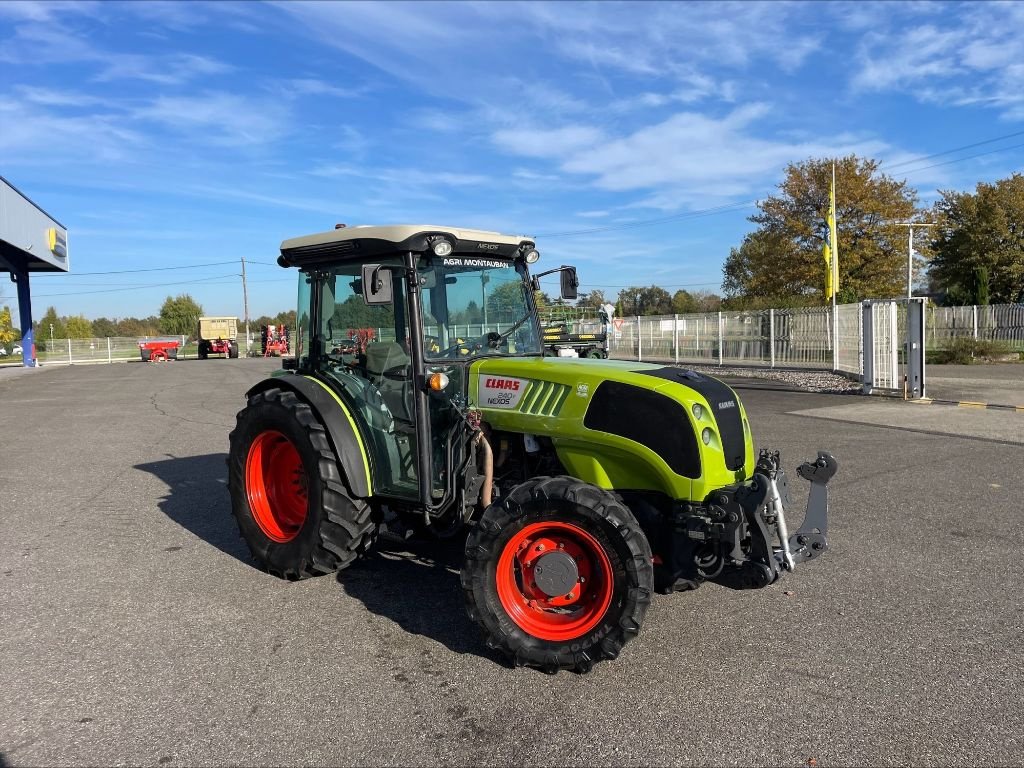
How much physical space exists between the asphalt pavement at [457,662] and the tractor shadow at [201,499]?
7 centimetres

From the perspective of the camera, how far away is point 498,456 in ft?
13.6

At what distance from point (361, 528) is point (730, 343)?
20.4m

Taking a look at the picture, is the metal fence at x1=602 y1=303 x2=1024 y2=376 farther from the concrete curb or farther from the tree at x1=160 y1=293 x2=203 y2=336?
the tree at x1=160 y1=293 x2=203 y2=336

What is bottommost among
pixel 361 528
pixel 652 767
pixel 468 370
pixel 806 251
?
pixel 652 767

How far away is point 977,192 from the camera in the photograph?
1395 inches

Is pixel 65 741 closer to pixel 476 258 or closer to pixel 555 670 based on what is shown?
pixel 555 670

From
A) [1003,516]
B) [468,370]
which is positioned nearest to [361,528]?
[468,370]

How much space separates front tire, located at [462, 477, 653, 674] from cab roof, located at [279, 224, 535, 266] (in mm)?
1574

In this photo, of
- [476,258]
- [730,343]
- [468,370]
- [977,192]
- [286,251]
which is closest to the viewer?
[468,370]

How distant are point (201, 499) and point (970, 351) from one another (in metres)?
24.6

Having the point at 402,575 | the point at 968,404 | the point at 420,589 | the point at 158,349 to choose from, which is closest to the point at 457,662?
the point at 420,589

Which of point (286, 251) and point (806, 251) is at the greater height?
point (806, 251)

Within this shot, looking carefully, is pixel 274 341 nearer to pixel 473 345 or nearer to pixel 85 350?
pixel 85 350

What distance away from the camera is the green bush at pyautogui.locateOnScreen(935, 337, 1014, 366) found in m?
24.1
